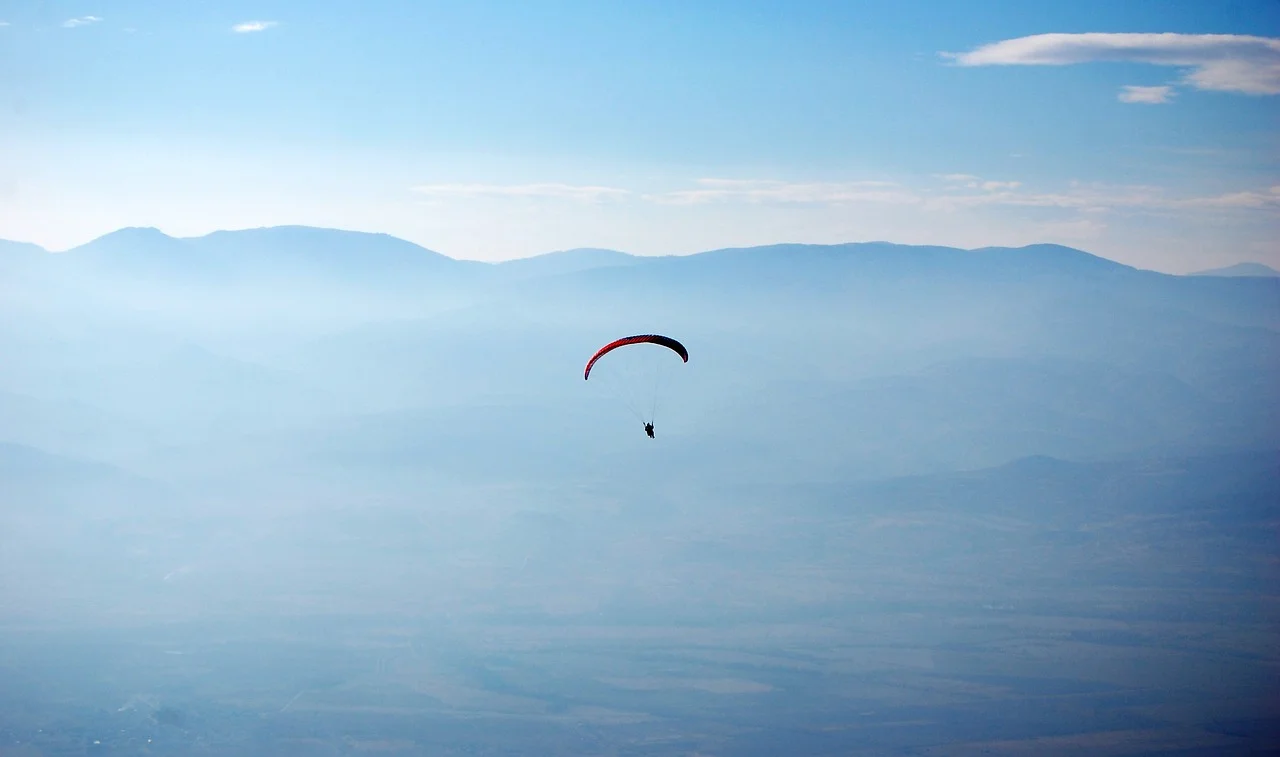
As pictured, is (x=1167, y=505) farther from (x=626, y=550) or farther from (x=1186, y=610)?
(x=626, y=550)

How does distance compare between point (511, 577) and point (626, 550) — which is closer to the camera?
point (511, 577)

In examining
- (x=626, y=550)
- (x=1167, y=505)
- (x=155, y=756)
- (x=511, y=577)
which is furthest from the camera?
(x=1167, y=505)

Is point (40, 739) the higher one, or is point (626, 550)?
point (626, 550)

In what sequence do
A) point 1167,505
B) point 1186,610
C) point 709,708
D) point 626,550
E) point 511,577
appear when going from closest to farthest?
point 709,708
point 1186,610
point 511,577
point 626,550
point 1167,505


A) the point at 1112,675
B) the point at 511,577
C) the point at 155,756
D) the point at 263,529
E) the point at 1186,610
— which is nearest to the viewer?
the point at 155,756

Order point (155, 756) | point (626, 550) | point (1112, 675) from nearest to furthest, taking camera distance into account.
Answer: point (155, 756) < point (1112, 675) < point (626, 550)

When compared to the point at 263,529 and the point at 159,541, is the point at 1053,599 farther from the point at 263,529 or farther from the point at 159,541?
the point at 159,541

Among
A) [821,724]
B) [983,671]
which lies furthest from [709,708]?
[983,671]

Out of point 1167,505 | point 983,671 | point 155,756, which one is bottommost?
point 155,756

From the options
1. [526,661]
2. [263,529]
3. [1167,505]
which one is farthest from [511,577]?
[1167,505]
